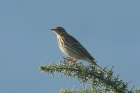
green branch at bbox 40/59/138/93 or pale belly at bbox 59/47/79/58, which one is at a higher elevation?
pale belly at bbox 59/47/79/58

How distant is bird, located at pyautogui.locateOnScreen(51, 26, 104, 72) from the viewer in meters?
11.9

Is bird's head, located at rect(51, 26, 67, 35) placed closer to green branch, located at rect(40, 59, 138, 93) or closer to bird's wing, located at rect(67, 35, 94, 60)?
bird's wing, located at rect(67, 35, 94, 60)

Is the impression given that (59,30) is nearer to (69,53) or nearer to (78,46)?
(78,46)

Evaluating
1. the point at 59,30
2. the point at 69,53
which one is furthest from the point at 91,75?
the point at 59,30

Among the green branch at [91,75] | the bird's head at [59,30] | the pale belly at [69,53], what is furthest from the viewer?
the bird's head at [59,30]

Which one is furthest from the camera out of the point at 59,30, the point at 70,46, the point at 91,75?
the point at 59,30

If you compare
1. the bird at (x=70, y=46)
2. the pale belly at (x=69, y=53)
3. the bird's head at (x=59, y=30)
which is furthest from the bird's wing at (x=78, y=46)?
the bird's head at (x=59, y=30)

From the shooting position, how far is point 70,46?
12.5 metres

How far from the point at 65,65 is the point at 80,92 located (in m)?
0.93

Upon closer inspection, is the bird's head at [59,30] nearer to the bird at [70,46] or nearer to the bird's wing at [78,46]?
the bird at [70,46]

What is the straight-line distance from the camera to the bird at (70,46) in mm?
11863

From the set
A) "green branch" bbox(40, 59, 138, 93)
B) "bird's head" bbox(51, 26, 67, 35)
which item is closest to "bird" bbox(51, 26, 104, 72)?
"bird's head" bbox(51, 26, 67, 35)

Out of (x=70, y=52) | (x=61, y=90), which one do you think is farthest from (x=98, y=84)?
(x=70, y=52)

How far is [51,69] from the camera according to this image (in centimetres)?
551
